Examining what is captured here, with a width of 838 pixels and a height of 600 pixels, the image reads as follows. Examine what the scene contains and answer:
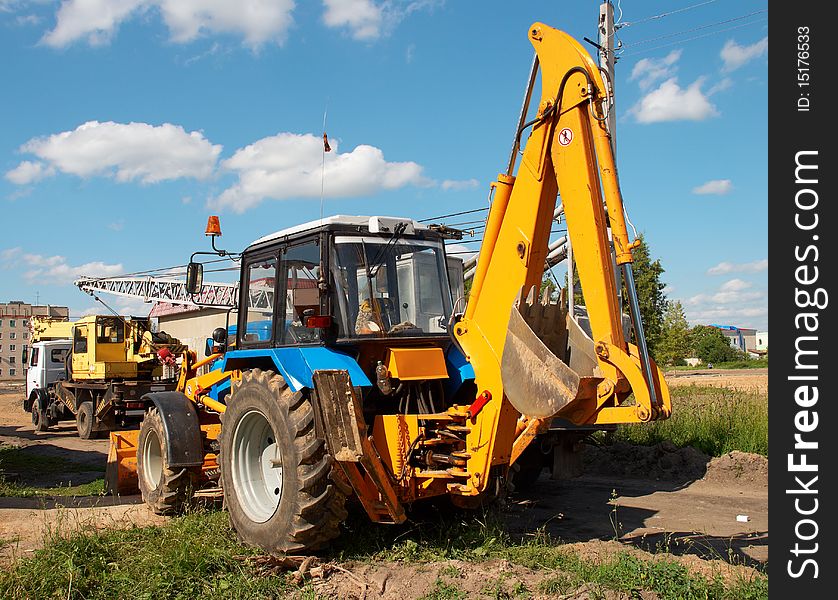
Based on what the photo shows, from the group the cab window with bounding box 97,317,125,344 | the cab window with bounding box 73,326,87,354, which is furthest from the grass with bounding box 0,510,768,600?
the cab window with bounding box 73,326,87,354

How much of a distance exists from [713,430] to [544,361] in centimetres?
780

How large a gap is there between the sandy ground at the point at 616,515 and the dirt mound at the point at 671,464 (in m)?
0.01

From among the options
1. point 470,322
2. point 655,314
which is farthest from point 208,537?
point 655,314

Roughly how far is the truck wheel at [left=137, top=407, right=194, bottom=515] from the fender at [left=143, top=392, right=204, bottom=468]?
2.8 inches

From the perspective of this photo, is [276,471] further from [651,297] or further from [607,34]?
[651,297]

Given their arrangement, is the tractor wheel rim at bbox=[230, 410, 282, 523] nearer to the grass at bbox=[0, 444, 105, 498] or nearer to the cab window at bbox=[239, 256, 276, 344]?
the cab window at bbox=[239, 256, 276, 344]

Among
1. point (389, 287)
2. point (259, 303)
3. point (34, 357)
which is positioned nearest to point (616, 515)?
point (389, 287)

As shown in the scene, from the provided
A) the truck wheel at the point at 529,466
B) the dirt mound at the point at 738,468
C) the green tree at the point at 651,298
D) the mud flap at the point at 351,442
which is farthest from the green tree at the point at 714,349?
the mud flap at the point at 351,442

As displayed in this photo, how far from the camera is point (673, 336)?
42.2m

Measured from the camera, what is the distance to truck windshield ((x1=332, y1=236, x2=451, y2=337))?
21.4 ft

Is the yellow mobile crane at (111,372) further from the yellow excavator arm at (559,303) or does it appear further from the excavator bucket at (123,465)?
the yellow excavator arm at (559,303)

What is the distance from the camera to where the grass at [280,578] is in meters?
4.96
